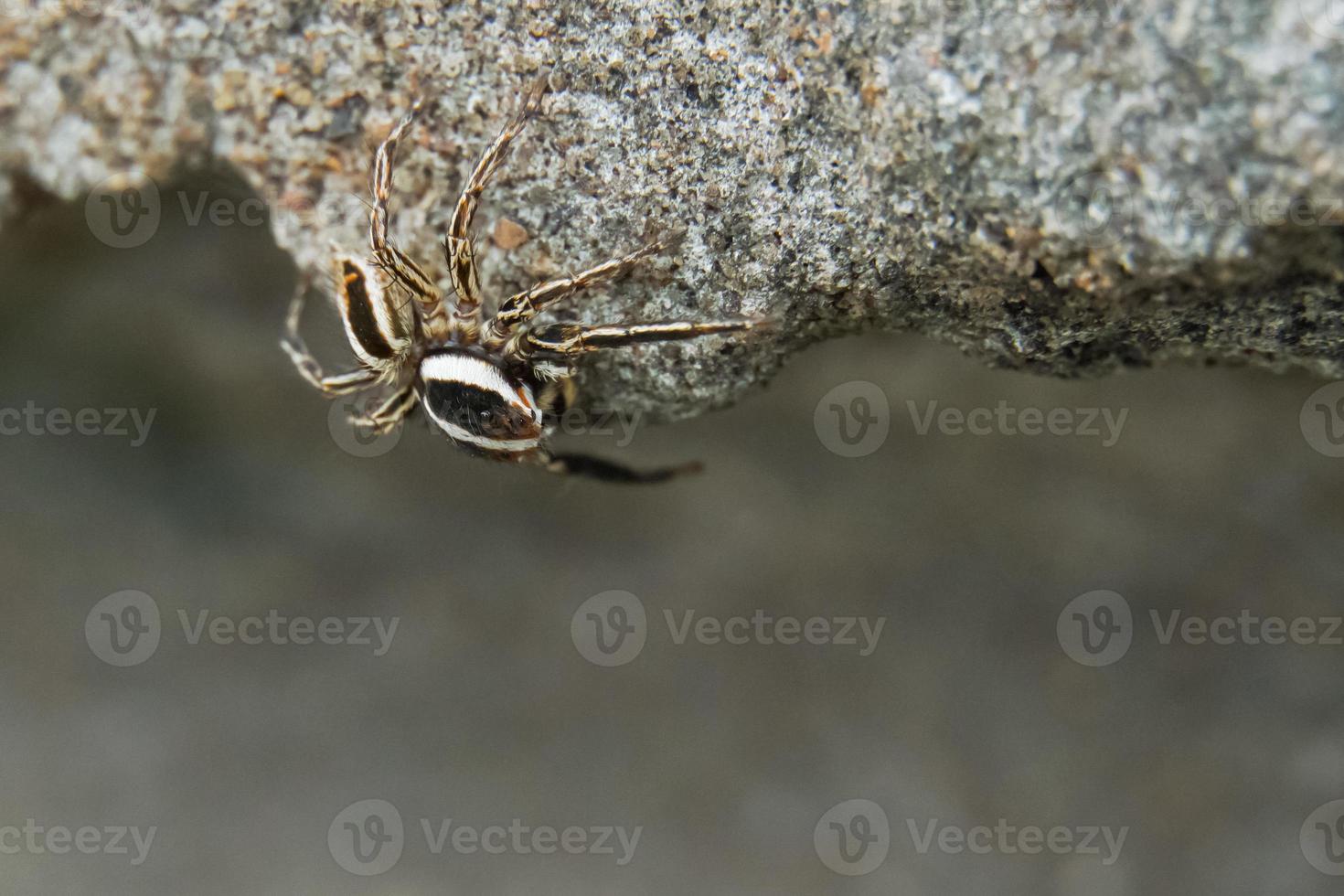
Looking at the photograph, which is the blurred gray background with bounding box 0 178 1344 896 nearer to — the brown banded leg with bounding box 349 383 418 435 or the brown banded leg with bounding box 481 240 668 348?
the brown banded leg with bounding box 349 383 418 435

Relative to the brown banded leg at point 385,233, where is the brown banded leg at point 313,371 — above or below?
below

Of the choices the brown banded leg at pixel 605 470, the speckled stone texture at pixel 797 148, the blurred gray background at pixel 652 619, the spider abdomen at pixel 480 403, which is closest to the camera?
the speckled stone texture at pixel 797 148

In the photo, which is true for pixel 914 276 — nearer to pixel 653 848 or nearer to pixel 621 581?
pixel 621 581

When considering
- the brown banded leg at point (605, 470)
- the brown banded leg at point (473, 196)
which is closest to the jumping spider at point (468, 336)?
the brown banded leg at point (473, 196)

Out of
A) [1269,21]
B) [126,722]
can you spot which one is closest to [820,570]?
[1269,21]

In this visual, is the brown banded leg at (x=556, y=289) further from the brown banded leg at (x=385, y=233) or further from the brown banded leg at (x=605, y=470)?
the brown banded leg at (x=605, y=470)

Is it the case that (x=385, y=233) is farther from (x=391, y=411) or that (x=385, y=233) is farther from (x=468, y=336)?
(x=391, y=411)

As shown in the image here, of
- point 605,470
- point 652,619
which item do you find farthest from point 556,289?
point 652,619
